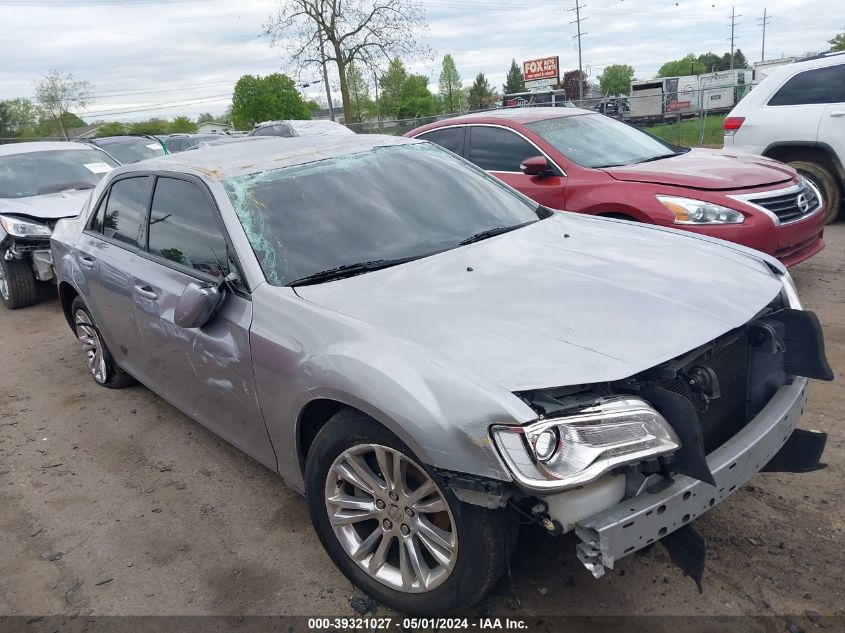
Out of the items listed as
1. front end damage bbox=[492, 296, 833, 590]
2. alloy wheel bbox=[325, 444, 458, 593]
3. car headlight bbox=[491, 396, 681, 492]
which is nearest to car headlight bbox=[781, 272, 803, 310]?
front end damage bbox=[492, 296, 833, 590]

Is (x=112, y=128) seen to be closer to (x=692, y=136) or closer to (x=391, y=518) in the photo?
(x=692, y=136)

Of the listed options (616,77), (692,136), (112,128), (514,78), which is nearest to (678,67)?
(616,77)

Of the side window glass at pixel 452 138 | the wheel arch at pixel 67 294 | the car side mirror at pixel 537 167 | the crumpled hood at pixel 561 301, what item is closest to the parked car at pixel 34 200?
the wheel arch at pixel 67 294

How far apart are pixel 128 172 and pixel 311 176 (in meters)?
1.55

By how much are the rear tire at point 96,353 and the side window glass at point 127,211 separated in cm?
80

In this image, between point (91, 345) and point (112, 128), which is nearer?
point (91, 345)

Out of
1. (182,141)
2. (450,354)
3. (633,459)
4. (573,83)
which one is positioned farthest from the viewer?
(573,83)

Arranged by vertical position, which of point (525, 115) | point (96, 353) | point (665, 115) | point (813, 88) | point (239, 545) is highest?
point (525, 115)

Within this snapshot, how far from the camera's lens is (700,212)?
520 cm

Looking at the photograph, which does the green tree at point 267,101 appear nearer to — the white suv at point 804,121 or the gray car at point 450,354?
the white suv at point 804,121

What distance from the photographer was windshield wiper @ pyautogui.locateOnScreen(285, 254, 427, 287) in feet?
9.27

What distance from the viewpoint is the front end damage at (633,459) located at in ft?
6.49

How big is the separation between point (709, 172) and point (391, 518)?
4.46 m

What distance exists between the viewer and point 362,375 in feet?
7.54
